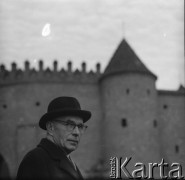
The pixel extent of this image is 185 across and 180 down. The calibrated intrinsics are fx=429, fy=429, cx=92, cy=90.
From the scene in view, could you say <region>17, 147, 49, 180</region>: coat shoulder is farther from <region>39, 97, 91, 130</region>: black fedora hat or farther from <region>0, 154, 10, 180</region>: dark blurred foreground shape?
<region>39, 97, 91, 130</region>: black fedora hat

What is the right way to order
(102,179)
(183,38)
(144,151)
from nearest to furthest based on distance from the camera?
(102,179) → (183,38) → (144,151)

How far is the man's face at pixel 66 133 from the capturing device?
8.54ft

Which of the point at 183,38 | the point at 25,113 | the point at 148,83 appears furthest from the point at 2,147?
the point at 183,38

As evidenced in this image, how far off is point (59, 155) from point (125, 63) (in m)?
24.4

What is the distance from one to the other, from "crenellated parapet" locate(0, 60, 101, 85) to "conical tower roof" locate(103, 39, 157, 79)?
1768mm

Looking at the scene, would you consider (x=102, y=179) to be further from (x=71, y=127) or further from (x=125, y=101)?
(x=125, y=101)

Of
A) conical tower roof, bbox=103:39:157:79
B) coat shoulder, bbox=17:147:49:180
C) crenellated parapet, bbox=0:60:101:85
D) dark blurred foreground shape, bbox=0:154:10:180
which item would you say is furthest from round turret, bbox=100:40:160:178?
dark blurred foreground shape, bbox=0:154:10:180

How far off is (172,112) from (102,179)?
1018 inches

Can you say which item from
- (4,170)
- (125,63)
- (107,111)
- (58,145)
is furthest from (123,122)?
(4,170)

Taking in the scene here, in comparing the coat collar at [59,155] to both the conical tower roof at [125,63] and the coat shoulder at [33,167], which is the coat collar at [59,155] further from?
the conical tower roof at [125,63]

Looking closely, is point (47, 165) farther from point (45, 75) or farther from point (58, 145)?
point (45, 75)

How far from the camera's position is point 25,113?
27344 millimetres

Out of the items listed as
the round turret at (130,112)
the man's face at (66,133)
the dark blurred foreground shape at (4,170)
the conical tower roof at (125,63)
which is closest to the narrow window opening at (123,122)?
the round turret at (130,112)

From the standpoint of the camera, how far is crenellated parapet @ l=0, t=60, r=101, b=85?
28.2m
